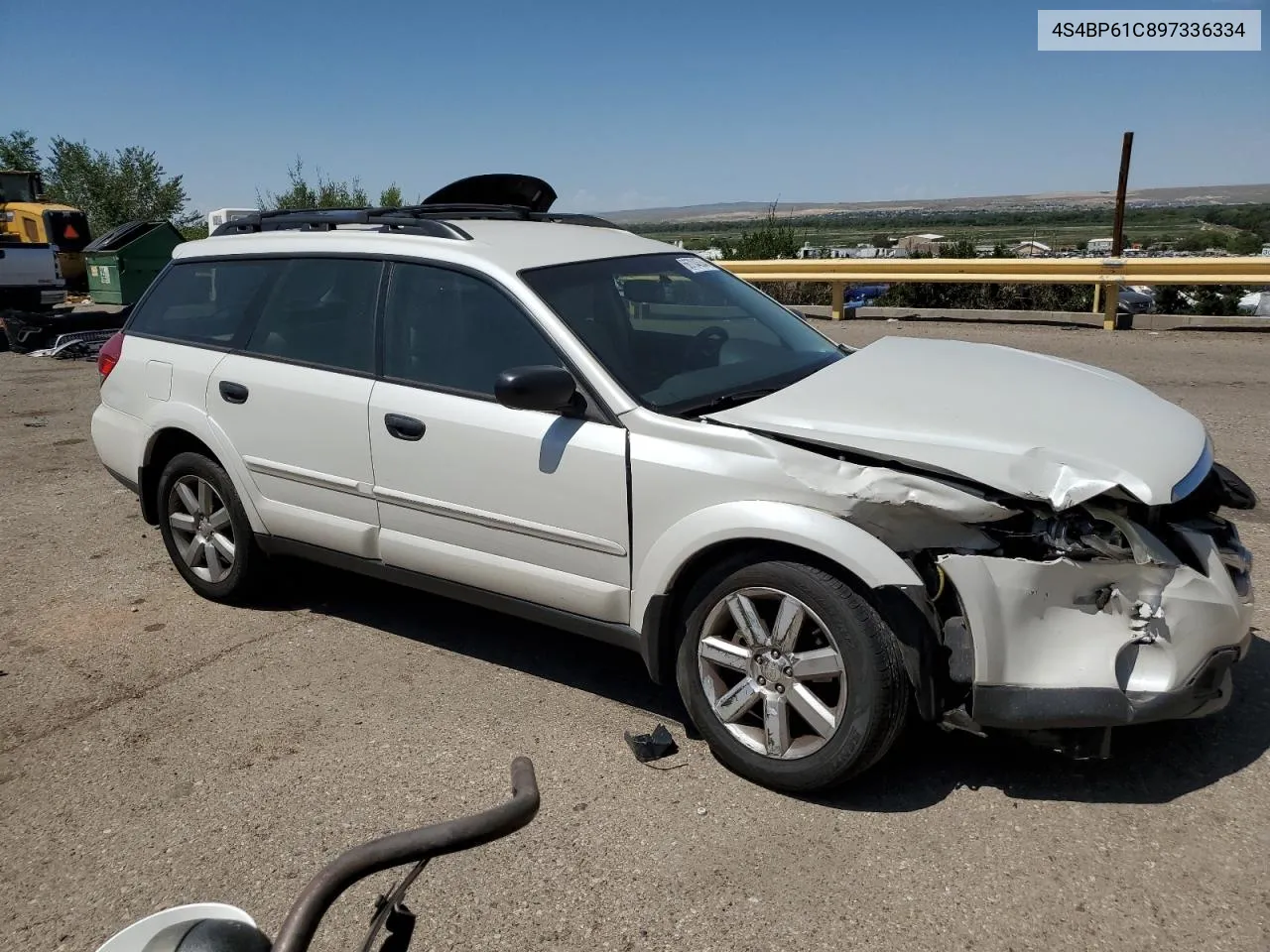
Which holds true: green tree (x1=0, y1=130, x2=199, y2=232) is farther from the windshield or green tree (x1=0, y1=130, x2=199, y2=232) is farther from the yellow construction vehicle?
the windshield

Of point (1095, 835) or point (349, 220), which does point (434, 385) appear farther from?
point (1095, 835)

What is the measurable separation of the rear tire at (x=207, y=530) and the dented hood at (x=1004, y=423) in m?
2.59

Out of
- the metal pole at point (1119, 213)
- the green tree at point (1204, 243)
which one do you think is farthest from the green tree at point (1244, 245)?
the metal pole at point (1119, 213)

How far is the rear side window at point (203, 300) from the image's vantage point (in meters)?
5.00

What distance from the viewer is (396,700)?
13.7 feet

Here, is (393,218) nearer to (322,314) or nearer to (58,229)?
(322,314)

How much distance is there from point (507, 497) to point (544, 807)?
1.12 m

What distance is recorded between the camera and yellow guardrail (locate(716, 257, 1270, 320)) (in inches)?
489

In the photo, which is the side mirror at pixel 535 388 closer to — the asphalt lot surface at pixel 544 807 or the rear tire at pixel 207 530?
the asphalt lot surface at pixel 544 807

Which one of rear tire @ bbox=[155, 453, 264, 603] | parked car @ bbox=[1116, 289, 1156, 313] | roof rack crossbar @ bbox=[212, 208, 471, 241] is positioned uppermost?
roof rack crossbar @ bbox=[212, 208, 471, 241]

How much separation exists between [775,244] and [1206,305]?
802cm

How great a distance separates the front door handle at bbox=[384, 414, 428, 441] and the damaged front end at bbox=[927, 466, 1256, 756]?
204 centimetres

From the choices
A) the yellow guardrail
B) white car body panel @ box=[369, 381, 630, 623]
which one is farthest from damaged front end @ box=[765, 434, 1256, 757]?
the yellow guardrail

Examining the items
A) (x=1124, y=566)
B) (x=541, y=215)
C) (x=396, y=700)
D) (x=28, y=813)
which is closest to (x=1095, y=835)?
(x=1124, y=566)
